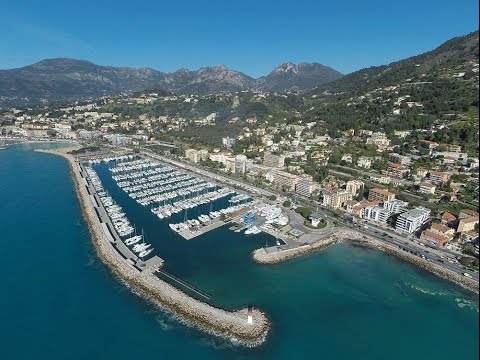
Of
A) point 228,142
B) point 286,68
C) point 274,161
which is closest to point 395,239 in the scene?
point 274,161

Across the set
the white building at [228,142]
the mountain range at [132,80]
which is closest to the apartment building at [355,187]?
the white building at [228,142]

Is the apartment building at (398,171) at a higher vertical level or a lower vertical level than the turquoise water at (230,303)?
higher

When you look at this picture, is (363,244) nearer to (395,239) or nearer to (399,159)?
(395,239)

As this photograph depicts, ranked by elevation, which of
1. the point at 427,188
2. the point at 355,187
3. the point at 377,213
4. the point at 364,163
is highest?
the point at 364,163

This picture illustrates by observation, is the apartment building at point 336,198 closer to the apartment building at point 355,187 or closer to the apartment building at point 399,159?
the apartment building at point 355,187

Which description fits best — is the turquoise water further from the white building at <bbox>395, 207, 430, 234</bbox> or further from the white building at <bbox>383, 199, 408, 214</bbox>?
the white building at <bbox>383, 199, 408, 214</bbox>

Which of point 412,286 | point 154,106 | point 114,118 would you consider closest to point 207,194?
point 412,286

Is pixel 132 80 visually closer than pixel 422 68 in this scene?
No
